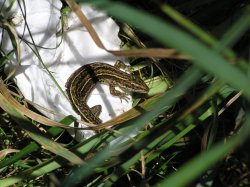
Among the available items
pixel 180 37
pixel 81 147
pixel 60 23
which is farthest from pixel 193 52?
pixel 60 23

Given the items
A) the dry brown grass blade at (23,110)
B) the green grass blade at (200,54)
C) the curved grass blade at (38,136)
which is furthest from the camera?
the dry brown grass blade at (23,110)

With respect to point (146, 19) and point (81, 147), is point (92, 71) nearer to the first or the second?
point (81, 147)

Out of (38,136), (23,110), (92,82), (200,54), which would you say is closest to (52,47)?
(92,82)

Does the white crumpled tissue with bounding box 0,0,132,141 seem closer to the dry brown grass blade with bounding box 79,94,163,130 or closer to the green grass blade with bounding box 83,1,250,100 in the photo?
the dry brown grass blade with bounding box 79,94,163,130

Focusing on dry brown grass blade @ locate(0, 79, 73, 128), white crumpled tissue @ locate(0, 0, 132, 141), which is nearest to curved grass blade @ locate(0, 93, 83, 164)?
dry brown grass blade @ locate(0, 79, 73, 128)

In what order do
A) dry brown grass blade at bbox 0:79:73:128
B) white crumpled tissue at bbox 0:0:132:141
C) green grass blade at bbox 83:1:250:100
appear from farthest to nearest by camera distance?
white crumpled tissue at bbox 0:0:132:141 < dry brown grass blade at bbox 0:79:73:128 < green grass blade at bbox 83:1:250:100

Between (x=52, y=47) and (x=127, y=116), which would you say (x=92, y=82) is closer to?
(x=52, y=47)

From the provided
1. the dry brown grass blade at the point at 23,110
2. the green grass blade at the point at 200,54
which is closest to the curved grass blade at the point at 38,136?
the dry brown grass blade at the point at 23,110

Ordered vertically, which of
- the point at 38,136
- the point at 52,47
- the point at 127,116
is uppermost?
the point at 52,47

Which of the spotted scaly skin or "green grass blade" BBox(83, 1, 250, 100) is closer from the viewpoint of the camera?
"green grass blade" BBox(83, 1, 250, 100)

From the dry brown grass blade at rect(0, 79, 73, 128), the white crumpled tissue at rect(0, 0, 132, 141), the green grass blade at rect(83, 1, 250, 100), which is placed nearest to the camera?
the green grass blade at rect(83, 1, 250, 100)

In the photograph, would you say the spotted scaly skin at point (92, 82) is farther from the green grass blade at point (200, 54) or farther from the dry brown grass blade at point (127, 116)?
the green grass blade at point (200, 54)

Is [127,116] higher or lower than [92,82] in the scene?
lower

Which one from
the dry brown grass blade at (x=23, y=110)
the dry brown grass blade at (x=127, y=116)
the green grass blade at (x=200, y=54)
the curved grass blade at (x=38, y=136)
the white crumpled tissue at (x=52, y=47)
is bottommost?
the green grass blade at (x=200, y=54)
